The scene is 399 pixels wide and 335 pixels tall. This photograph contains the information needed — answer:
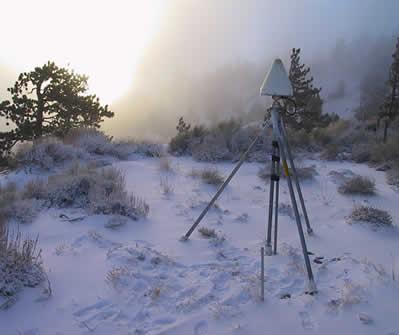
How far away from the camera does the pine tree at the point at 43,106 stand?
12.5 meters

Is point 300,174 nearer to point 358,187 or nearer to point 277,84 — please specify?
point 358,187

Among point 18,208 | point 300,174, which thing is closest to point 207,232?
point 18,208

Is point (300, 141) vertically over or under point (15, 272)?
over

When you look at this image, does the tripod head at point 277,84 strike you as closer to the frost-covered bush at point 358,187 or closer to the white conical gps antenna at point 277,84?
the white conical gps antenna at point 277,84

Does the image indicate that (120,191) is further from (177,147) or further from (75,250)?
(177,147)

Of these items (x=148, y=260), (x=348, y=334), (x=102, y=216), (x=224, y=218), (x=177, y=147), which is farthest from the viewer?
(x=177, y=147)

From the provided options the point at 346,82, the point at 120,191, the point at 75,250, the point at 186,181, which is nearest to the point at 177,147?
the point at 186,181

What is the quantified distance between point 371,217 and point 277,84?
2840 mm

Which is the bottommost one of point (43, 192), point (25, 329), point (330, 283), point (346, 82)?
point (25, 329)

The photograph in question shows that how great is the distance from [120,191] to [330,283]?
364 centimetres

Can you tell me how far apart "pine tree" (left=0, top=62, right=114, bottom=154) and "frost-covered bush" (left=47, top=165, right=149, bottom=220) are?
7291 millimetres

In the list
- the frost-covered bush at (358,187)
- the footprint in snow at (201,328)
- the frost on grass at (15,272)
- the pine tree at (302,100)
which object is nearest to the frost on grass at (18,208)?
the frost on grass at (15,272)

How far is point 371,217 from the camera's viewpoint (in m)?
5.06

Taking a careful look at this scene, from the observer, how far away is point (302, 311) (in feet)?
9.80
